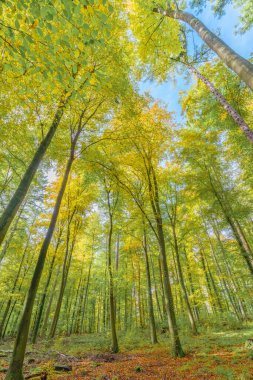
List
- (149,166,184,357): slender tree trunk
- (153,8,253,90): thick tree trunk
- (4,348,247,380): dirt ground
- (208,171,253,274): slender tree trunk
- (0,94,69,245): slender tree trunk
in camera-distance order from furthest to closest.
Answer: (208,171,253,274): slender tree trunk < (149,166,184,357): slender tree trunk < (4,348,247,380): dirt ground < (0,94,69,245): slender tree trunk < (153,8,253,90): thick tree trunk

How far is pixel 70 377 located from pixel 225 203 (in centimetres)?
897

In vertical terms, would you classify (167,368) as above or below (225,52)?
below

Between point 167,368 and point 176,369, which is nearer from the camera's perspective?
point 176,369

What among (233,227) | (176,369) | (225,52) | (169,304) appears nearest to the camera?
(225,52)

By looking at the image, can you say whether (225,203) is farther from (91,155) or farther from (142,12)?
(142,12)

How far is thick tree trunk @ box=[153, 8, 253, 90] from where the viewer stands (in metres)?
3.37

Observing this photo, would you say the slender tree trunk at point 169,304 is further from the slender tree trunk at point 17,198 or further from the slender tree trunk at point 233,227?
the slender tree trunk at point 17,198

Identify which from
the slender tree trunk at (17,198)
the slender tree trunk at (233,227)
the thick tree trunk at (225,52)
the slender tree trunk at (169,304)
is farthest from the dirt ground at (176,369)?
the thick tree trunk at (225,52)

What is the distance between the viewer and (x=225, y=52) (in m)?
4.00

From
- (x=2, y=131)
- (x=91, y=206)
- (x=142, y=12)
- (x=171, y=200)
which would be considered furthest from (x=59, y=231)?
(x=142, y=12)

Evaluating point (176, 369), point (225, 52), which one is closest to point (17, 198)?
point (225, 52)

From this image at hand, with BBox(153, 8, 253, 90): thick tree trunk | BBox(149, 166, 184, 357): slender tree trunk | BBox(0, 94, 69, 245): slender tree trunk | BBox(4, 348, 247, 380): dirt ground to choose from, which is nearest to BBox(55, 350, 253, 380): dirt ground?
BBox(4, 348, 247, 380): dirt ground

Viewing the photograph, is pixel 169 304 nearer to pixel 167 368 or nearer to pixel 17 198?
pixel 167 368

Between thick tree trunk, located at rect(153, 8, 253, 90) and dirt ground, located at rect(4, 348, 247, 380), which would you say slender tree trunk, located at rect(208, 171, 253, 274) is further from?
thick tree trunk, located at rect(153, 8, 253, 90)
